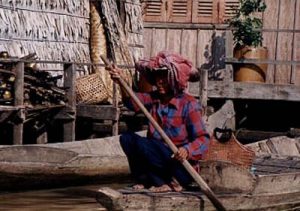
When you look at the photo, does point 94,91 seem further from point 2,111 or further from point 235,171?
point 235,171

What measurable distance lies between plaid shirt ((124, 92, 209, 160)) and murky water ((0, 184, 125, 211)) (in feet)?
8.20

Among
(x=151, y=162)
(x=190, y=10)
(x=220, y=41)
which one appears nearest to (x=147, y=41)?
(x=190, y=10)

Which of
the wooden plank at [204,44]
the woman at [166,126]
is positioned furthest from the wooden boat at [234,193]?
the wooden plank at [204,44]

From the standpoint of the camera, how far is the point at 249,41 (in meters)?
15.9

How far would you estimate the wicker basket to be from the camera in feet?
48.3

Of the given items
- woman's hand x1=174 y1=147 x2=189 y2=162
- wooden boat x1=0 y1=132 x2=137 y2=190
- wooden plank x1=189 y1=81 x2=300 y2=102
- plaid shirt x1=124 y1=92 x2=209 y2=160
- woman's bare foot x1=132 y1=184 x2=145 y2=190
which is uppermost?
plaid shirt x1=124 y1=92 x2=209 y2=160

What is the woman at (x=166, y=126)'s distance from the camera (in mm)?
7891

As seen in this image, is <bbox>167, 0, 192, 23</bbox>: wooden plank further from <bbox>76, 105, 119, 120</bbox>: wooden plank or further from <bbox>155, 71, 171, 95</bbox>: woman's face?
<bbox>155, 71, 171, 95</bbox>: woman's face

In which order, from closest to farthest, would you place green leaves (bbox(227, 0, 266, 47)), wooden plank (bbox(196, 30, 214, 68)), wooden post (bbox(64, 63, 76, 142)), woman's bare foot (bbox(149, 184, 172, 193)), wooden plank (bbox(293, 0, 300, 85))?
woman's bare foot (bbox(149, 184, 172, 193)) → wooden post (bbox(64, 63, 76, 142)) → green leaves (bbox(227, 0, 266, 47)) → wooden plank (bbox(293, 0, 300, 85)) → wooden plank (bbox(196, 30, 214, 68))

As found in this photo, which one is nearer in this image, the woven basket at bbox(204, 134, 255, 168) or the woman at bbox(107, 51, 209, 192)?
the woman at bbox(107, 51, 209, 192)

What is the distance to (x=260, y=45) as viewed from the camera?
16141 mm

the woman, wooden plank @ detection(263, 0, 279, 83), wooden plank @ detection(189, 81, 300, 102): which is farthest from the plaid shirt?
wooden plank @ detection(263, 0, 279, 83)

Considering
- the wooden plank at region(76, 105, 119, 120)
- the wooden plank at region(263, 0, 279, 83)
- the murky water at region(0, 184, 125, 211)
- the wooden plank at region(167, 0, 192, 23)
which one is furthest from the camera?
the wooden plank at region(167, 0, 192, 23)

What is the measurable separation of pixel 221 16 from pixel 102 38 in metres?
2.29
